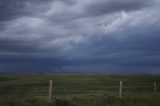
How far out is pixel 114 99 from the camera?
67.2 feet

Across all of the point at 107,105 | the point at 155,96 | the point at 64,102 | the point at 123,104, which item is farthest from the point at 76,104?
the point at 155,96

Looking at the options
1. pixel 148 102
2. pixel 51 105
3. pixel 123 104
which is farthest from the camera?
pixel 148 102

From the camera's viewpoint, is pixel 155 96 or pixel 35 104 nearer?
pixel 35 104

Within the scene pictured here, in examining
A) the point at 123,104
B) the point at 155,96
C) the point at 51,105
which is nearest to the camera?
the point at 51,105

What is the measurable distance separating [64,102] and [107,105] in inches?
115

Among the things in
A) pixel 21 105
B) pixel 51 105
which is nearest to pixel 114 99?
pixel 51 105

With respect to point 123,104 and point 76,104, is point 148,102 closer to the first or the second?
point 123,104

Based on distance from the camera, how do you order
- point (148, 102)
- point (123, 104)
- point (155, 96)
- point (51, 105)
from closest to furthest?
point (51, 105) < point (123, 104) < point (148, 102) < point (155, 96)

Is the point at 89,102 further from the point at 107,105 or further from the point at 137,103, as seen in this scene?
the point at 137,103

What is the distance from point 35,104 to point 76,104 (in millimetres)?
2731

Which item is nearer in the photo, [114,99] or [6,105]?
[6,105]

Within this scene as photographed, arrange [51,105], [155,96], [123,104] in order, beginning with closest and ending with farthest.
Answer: [51,105] → [123,104] → [155,96]

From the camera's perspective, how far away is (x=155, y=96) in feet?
74.1

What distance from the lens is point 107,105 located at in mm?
18297
